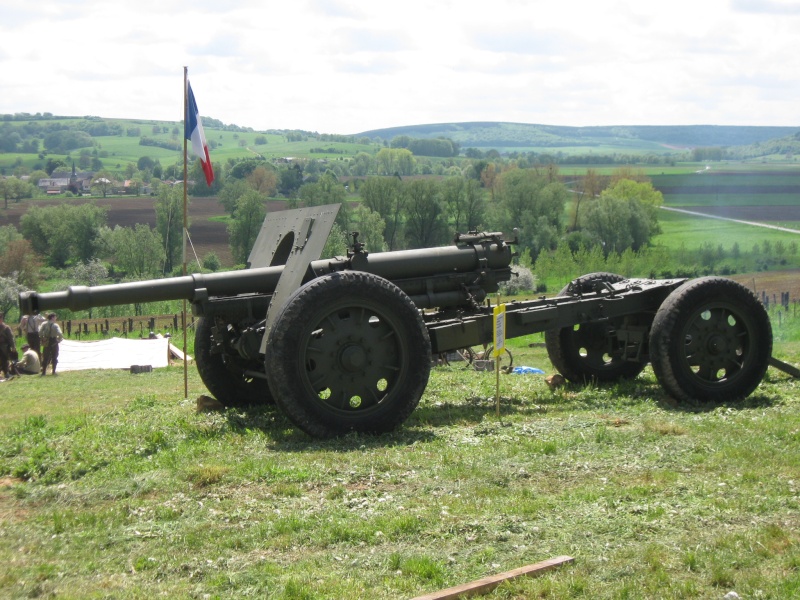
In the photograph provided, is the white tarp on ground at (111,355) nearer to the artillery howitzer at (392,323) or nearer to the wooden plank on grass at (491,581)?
the artillery howitzer at (392,323)

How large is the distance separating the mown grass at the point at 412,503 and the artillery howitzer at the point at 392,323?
0.48 m

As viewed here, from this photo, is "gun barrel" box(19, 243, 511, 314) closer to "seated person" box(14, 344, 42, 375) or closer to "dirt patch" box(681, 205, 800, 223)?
"seated person" box(14, 344, 42, 375)

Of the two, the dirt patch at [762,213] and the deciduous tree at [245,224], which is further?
the deciduous tree at [245,224]

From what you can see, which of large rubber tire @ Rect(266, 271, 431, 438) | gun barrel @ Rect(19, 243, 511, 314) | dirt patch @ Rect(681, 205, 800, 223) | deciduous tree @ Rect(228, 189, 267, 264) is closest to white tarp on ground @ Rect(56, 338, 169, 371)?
gun barrel @ Rect(19, 243, 511, 314)

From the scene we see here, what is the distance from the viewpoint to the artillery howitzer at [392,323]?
10.2 metres

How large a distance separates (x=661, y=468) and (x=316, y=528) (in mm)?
3172

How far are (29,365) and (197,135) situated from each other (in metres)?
10.3

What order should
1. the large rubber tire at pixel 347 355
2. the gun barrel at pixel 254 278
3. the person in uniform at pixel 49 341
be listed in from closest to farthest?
the large rubber tire at pixel 347 355 → the gun barrel at pixel 254 278 → the person in uniform at pixel 49 341

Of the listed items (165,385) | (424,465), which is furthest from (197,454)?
(165,385)

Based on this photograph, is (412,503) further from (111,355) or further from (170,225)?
(170,225)

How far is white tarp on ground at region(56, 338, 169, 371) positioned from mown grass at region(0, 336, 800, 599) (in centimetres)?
1205

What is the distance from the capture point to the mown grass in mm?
6199

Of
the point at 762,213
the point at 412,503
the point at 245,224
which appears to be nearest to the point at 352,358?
the point at 412,503

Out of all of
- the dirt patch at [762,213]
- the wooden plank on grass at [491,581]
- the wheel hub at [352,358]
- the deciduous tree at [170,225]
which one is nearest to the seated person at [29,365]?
the wheel hub at [352,358]
